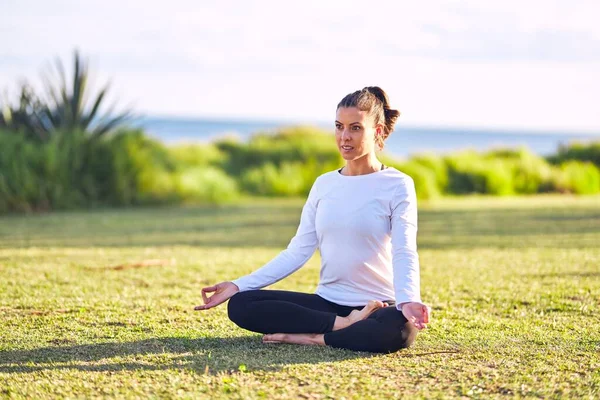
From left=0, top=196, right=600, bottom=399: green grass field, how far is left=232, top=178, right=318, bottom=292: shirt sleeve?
0.31 meters

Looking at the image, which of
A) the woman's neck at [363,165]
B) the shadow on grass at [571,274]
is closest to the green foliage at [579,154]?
the shadow on grass at [571,274]

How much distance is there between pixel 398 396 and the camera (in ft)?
10.7

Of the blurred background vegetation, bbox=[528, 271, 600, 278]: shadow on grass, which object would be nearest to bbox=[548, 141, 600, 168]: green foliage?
the blurred background vegetation

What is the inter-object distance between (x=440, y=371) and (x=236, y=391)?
37.5 inches

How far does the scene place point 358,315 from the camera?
4043 mm

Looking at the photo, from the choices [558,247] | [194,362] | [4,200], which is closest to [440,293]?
[194,362]

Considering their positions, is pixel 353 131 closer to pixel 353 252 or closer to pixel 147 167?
pixel 353 252

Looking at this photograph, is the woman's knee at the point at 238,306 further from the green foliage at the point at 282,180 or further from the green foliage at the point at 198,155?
the green foliage at the point at 198,155

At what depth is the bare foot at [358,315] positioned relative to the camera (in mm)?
4008

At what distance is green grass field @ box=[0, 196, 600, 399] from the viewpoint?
11.3ft

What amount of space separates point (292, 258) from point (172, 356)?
87 cm

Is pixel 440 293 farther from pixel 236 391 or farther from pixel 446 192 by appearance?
pixel 446 192

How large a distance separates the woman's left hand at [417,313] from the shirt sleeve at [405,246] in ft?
0.13

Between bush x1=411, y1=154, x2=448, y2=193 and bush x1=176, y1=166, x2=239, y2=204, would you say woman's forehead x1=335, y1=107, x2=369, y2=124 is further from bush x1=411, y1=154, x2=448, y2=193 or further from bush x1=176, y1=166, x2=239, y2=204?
bush x1=411, y1=154, x2=448, y2=193
